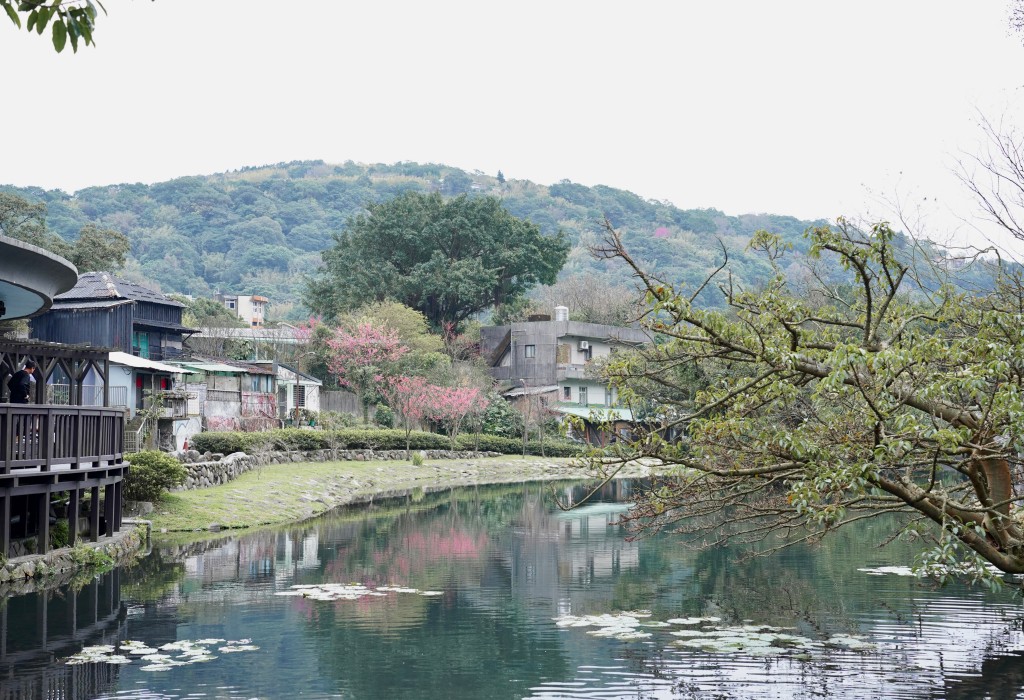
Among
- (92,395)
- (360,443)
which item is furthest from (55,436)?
(360,443)

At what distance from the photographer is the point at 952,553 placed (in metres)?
9.02

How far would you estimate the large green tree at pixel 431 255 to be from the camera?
64.4 metres

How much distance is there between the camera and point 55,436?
16.9 metres

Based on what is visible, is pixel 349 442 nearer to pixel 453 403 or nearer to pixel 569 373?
pixel 453 403

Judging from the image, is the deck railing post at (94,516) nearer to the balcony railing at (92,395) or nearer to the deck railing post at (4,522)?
the deck railing post at (4,522)

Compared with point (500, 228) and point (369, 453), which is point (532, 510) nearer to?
point (369, 453)

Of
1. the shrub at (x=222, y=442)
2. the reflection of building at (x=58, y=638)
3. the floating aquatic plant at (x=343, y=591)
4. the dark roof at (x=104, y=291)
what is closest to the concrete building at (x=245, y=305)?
the dark roof at (x=104, y=291)

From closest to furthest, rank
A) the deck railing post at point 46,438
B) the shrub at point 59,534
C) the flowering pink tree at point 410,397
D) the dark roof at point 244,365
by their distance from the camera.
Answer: the deck railing post at point 46,438 < the shrub at point 59,534 < the dark roof at point 244,365 < the flowering pink tree at point 410,397

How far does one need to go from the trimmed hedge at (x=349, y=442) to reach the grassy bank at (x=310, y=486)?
127cm

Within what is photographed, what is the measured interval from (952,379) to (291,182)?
461 ft

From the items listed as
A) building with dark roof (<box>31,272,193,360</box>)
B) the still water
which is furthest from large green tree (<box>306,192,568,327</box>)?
A: the still water

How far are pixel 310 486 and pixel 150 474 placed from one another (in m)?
10.5

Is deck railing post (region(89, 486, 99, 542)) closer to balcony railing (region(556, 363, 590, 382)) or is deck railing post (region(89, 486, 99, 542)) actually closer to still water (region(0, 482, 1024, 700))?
still water (region(0, 482, 1024, 700))

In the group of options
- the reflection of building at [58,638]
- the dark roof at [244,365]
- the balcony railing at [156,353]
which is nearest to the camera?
the reflection of building at [58,638]
